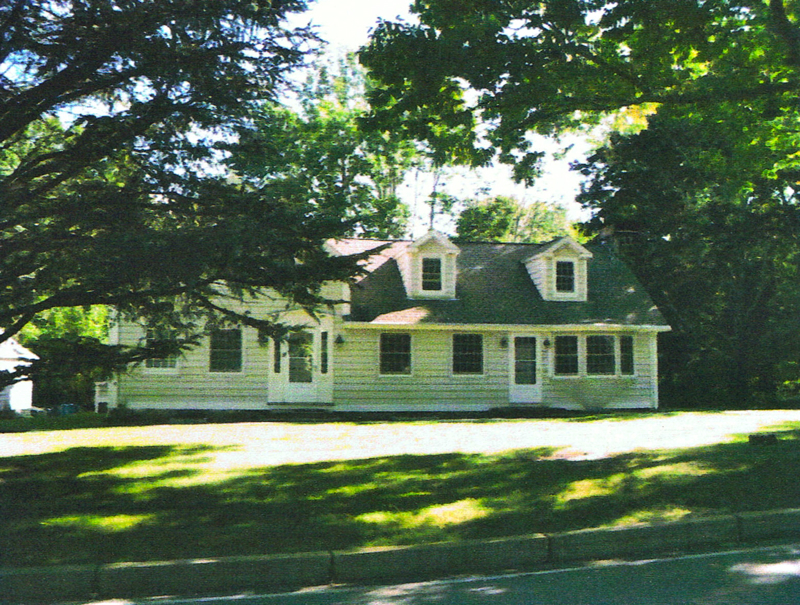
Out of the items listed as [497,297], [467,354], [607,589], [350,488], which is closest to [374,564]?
[607,589]

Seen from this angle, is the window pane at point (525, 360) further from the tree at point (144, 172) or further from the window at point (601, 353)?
the tree at point (144, 172)

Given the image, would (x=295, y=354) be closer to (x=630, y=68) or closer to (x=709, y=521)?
(x=630, y=68)

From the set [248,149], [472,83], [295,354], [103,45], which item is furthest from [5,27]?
[295,354]

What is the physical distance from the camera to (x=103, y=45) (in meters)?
9.36

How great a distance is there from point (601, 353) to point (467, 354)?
4.38 m

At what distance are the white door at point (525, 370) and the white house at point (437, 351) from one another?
31 mm

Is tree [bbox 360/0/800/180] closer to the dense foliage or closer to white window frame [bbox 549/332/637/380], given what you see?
the dense foliage

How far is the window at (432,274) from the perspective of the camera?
25.1 m

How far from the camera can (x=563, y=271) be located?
26.1 meters

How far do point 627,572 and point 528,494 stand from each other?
95.4 inches

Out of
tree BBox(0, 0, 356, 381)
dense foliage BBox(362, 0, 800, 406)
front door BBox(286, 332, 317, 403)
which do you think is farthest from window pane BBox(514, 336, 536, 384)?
tree BBox(0, 0, 356, 381)

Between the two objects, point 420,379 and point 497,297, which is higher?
point 497,297

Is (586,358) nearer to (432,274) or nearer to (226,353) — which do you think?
(432,274)

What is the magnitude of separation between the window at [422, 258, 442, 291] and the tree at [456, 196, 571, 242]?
16.3 m
